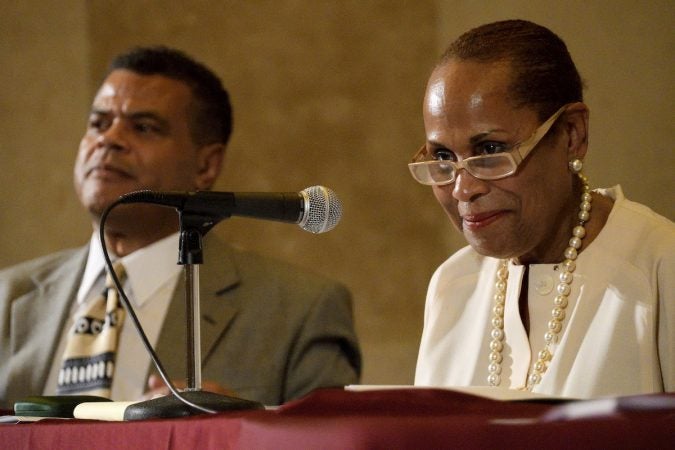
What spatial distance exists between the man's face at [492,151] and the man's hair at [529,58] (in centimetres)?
2

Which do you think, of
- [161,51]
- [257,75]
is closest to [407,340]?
[257,75]

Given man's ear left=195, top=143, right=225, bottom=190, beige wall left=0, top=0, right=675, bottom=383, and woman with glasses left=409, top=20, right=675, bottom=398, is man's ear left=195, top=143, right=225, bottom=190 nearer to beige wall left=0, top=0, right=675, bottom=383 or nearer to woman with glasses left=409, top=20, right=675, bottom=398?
beige wall left=0, top=0, right=675, bottom=383

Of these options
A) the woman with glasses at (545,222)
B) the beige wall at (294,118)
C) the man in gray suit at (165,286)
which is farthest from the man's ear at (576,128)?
the beige wall at (294,118)

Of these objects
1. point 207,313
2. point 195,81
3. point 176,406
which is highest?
point 195,81

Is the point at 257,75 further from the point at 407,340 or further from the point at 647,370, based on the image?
the point at 647,370

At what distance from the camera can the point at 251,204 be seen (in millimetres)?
1481

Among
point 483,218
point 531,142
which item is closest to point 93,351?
point 483,218

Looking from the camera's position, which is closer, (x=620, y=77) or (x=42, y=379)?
(x=42, y=379)

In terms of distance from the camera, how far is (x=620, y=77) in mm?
3787

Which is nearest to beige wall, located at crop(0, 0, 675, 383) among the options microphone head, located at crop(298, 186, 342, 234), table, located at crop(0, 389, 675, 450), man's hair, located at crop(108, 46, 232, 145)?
man's hair, located at crop(108, 46, 232, 145)

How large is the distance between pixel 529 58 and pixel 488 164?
21 cm

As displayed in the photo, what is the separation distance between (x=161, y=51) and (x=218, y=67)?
1278 millimetres

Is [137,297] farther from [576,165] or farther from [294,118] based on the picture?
[294,118]

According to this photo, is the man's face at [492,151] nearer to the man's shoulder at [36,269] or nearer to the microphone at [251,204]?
the microphone at [251,204]
